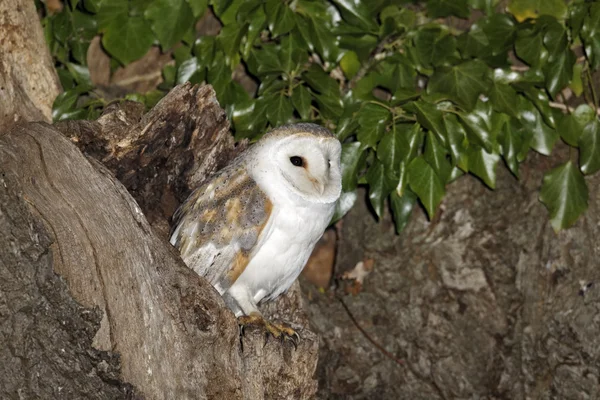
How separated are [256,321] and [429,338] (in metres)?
1.05

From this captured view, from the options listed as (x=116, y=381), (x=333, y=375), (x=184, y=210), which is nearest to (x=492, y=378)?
(x=333, y=375)

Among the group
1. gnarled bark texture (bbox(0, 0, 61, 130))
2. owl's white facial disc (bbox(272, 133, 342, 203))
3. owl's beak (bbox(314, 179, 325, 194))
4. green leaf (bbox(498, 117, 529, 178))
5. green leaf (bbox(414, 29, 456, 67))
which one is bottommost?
green leaf (bbox(498, 117, 529, 178))

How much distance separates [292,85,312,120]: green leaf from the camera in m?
2.63

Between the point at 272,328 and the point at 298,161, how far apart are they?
0.45 metres

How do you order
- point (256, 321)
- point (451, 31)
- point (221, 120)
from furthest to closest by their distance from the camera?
point (451, 31)
point (221, 120)
point (256, 321)

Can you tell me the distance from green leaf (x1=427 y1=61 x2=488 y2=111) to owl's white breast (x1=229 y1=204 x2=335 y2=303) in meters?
0.65

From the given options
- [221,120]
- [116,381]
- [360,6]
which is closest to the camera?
[116,381]

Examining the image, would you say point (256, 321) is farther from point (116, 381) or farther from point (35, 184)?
point (35, 184)

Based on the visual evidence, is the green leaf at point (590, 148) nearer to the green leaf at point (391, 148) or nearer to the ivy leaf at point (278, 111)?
the green leaf at point (391, 148)

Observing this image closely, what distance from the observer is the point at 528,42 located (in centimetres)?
273

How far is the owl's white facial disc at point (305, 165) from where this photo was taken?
84.4 inches

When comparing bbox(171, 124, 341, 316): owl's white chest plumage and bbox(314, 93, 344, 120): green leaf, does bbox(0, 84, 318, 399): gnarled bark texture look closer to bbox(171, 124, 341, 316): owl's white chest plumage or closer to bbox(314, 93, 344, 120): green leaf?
bbox(171, 124, 341, 316): owl's white chest plumage

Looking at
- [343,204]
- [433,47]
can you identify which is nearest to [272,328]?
[343,204]

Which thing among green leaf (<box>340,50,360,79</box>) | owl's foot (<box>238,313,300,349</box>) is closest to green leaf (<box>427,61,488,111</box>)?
green leaf (<box>340,50,360,79</box>)
